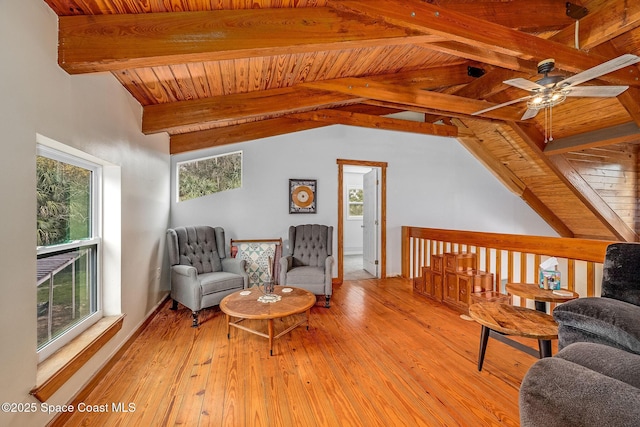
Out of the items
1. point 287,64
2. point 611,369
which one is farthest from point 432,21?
point 611,369

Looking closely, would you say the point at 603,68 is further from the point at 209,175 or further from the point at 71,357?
the point at 209,175

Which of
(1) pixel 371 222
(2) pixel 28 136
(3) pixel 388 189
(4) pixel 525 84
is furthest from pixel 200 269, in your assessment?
(4) pixel 525 84

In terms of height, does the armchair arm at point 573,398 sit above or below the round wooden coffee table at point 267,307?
above

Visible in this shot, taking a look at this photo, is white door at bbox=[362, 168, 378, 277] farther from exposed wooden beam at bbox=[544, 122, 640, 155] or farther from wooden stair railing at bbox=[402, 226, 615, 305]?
exposed wooden beam at bbox=[544, 122, 640, 155]

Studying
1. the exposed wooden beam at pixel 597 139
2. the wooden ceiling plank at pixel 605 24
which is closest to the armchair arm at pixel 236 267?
the wooden ceiling plank at pixel 605 24

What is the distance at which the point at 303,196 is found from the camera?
14.7ft

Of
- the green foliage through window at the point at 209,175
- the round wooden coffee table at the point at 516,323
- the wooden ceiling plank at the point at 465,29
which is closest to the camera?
the round wooden coffee table at the point at 516,323

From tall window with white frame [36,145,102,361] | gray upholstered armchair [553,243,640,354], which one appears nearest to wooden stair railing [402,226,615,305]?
gray upholstered armchair [553,243,640,354]

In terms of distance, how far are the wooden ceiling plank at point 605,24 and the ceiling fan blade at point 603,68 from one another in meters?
0.58

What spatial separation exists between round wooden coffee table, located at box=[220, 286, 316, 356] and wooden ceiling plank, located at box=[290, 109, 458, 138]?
265 cm

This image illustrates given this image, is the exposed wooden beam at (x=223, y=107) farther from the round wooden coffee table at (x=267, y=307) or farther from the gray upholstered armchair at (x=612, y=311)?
the gray upholstered armchair at (x=612, y=311)

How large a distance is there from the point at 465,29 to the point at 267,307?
2687 mm

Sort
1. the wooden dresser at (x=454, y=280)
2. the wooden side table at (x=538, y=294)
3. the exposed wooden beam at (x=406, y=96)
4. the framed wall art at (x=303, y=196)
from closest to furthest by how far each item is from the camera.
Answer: the wooden side table at (x=538, y=294) < the exposed wooden beam at (x=406, y=96) < the wooden dresser at (x=454, y=280) < the framed wall art at (x=303, y=196)

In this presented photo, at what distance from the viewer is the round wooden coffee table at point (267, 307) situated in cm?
228
